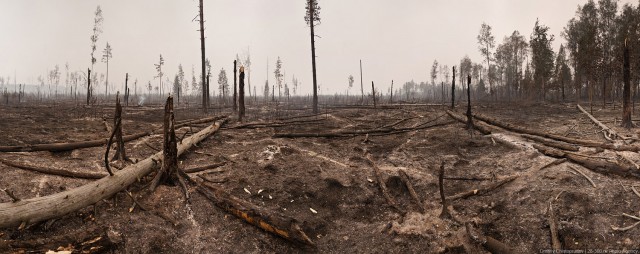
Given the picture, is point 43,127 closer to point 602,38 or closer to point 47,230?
point 47,230

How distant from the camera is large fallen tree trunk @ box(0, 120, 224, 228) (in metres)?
4.76

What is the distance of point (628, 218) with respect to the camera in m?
5.95

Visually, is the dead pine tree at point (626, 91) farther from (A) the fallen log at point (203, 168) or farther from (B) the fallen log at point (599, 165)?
(A) the fallen log at point (203, 168)

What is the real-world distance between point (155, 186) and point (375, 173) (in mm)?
5377

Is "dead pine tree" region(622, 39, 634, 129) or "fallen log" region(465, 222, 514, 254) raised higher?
"dead pine tree" region(622, 39, 634, 129)

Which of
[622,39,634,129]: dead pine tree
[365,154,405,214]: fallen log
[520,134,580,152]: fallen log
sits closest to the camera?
[365,154,405,214]: fallen log

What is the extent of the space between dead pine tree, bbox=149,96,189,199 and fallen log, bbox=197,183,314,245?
2.23 ft

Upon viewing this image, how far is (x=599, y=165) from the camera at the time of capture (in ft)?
25.4

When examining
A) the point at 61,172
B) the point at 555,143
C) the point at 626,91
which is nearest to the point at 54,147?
the point at 61,172

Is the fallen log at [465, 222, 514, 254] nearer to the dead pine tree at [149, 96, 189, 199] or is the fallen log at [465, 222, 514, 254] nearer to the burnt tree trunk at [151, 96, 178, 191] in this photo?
the dead pine tree at [149, 96, 189, 199]

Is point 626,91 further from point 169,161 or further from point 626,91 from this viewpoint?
point 169,161

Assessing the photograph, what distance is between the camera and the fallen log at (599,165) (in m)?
7.32

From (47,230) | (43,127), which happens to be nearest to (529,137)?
(47,230)

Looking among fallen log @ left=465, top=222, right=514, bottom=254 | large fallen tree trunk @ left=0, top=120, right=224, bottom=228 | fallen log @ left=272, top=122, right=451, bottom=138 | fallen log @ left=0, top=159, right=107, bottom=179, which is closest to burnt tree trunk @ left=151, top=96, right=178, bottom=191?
large fallen tree trunk @ left=0, top=120, right=224, bottom=228
